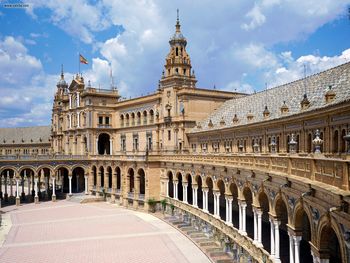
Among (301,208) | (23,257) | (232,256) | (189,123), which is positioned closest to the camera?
(301,208)

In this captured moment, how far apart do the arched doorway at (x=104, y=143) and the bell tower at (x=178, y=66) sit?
2222cm

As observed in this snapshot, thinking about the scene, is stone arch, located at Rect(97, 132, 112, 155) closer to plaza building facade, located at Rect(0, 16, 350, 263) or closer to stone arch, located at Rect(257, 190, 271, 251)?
plaza building facade, located at Rect(0, 16, 350, 263)

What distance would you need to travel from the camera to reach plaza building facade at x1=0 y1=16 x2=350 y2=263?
60.3 ft

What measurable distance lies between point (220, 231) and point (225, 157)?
7227 millimetres

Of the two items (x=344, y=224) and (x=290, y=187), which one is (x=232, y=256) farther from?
(x=344, y=224)

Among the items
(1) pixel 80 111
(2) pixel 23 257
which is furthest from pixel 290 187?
(1) pixel 80 111

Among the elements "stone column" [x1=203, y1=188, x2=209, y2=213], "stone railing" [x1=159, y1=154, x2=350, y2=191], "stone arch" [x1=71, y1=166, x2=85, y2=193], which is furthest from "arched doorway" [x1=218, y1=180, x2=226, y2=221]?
"stone arch" [x1=71, y1=166, x2=85, y2=193]

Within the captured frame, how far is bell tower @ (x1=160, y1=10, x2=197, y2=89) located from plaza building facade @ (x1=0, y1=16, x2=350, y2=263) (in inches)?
7.2

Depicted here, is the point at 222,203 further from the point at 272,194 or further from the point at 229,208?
the point at 272,194

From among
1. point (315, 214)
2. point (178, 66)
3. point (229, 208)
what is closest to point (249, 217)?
point (229, 208)

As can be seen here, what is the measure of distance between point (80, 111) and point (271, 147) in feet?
177

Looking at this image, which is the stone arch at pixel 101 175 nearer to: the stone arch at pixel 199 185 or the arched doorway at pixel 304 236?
the stone arch at pixel 199 185

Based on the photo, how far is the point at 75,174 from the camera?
82.1 meters

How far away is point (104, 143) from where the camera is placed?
83.6 meters
